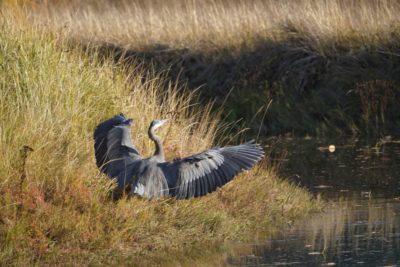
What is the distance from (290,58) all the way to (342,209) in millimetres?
7107

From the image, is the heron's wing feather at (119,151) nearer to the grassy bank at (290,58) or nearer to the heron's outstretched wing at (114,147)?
the heron's outstretched wing at (114,147)

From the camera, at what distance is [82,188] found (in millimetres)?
8359

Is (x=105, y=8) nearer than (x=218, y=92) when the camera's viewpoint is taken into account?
No

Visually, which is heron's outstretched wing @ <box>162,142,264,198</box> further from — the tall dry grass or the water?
the tall dry grass

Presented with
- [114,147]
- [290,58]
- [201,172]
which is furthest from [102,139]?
[290,58]

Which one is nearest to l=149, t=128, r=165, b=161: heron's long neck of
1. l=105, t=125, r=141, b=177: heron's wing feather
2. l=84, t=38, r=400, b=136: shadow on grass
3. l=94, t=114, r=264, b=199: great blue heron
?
l=94, t=114, r=264, b=199: great blue heron

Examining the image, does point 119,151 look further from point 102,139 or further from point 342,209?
point 342,209

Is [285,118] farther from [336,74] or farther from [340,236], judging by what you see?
[340,236]

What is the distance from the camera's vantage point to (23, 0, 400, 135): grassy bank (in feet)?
50.9

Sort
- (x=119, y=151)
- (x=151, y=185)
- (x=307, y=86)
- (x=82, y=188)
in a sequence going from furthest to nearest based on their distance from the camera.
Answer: (x=307, y=86) < (x=119, y=151) < (x=82, y=188) < (x=151, y=185)

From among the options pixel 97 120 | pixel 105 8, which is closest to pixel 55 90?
pixel 97 120

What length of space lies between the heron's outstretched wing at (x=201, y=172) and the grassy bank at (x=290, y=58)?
601 cm

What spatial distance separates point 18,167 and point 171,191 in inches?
46.9

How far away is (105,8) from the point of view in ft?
84.2
